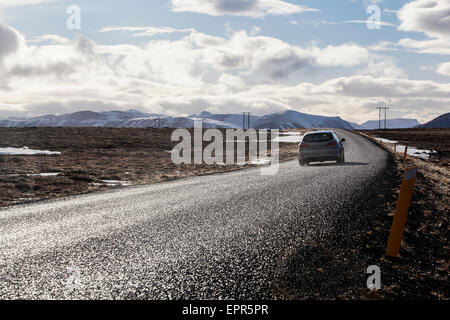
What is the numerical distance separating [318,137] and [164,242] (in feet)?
47.6

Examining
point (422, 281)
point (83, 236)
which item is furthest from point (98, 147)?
point (422, 281)

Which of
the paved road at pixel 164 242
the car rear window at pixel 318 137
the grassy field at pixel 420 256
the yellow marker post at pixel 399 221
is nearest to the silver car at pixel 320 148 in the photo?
the car rear window at pixel 318 137

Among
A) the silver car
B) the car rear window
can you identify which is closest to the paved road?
the silver car

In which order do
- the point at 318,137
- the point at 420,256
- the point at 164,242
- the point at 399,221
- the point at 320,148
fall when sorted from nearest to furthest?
1. the point at 399,221
2. the point at 420,256
3. the point at 164,242
4. the point at 320,148
5. the point at 318,137

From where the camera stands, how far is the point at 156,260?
4.63 m

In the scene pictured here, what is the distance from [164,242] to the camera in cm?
546

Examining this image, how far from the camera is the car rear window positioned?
18.6m

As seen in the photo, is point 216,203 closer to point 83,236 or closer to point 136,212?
point 136,212

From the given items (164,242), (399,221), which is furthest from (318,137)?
(164,242)

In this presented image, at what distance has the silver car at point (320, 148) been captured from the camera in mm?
18453

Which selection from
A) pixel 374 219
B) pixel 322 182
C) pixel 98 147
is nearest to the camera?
pixel 374 219

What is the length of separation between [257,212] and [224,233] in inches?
68.8

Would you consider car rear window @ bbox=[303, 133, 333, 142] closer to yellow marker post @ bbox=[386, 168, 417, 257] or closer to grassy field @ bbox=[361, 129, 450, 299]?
grassy field @ bbox=[361, 129, 450, 299]

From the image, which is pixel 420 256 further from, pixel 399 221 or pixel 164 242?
pixel 164 242
